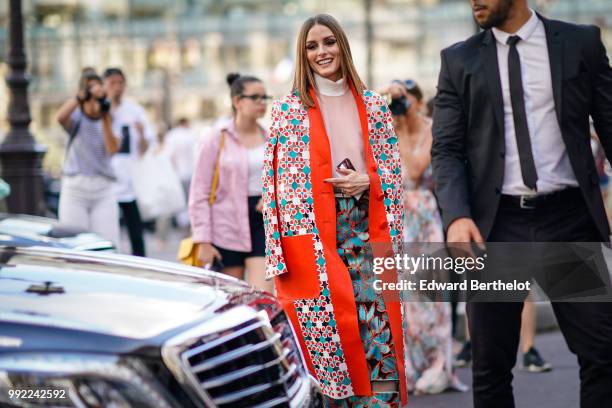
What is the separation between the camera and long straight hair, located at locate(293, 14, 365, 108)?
5.05 metres

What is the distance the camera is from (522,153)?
4.43 meters

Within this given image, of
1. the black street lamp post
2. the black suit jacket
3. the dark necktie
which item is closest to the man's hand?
the black suit jacket

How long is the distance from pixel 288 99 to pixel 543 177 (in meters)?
1.24

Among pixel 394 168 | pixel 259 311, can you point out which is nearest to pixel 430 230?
pixel 394 168

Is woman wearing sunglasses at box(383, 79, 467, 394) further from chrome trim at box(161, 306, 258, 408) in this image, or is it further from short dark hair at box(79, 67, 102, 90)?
chrome trim at box(161, 306, 258, 408)

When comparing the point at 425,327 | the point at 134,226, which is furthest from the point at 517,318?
the point at 134,226

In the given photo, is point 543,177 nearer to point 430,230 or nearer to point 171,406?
point 171,406

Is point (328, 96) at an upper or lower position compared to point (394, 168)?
upper

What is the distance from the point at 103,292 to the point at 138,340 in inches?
16.8

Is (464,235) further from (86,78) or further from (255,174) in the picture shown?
(86,78)

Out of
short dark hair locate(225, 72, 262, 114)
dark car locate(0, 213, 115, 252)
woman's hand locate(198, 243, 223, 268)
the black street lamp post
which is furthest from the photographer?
the black street lamp post

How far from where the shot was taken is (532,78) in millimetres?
4484

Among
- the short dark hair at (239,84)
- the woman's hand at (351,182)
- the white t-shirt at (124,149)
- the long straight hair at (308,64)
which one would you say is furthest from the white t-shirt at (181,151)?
the woman's hand at (351,182)

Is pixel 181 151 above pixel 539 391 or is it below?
above
